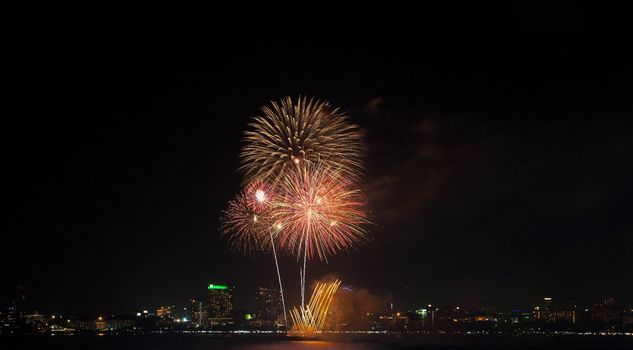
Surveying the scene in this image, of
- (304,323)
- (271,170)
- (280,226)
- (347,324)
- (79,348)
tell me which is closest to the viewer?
(271,170)

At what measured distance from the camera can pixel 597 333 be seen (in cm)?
18288

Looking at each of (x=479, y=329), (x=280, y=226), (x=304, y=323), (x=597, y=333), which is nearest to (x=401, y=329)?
(x=479, y=329)

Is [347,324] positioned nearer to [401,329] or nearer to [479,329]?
[401,329]

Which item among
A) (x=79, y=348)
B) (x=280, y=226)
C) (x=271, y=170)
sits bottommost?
(x=79, y=348)

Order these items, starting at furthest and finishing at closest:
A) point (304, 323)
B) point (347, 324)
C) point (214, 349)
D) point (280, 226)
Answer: point (347, 324) → point (214, 349) → point (304, 323) → point (280, 226)

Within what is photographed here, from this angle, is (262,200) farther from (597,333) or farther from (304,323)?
(597,333)

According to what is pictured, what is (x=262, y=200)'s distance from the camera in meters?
38.8

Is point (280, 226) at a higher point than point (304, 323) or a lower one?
higher

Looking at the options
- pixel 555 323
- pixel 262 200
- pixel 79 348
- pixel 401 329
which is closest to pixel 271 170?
pixel 262 200

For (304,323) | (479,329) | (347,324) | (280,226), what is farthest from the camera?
(479,329)

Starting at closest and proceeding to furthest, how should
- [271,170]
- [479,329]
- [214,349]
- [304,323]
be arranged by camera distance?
[271,170] < [304,323] < [214,349] < [479,329]

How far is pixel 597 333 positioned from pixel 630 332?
8031 millimetres

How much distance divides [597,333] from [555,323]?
46.4 ft

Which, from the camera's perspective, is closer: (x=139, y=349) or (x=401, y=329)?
(x=139, y=349)
